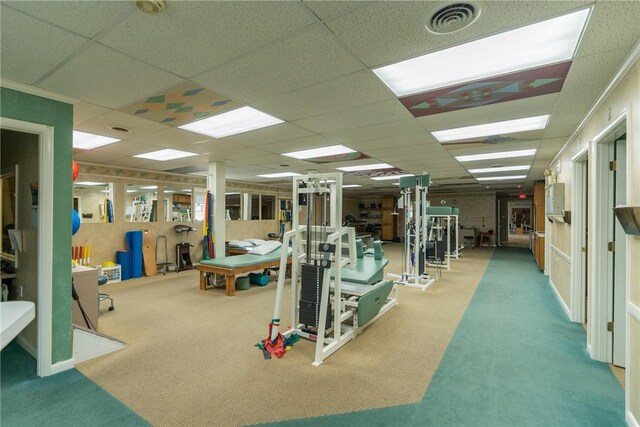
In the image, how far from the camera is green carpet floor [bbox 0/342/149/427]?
6.52ft

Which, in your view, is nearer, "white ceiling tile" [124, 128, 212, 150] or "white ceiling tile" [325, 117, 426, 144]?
"white ceiling tile" [325, 117, 426, 144]

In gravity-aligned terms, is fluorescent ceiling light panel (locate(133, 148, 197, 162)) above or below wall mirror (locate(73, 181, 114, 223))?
above

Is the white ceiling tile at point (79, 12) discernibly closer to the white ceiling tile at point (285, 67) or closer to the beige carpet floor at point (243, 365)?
the white ceiling tile at point (285, 67)

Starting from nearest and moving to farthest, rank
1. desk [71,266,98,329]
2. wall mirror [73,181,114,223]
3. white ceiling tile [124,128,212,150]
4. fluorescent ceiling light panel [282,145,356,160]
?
1. desk [71,266,98,329]
2. white ceiling tile [124,128,212,150]
3. fluorescent ceiling light panel [282,145,356,160]
4. wall mirror [73,181,114,223]

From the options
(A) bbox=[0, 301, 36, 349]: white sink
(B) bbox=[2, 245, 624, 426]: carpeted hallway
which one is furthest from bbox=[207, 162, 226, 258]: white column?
(A) bbox=[0, 301, 36, 349]: white sink

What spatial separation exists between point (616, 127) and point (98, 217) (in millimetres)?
12279

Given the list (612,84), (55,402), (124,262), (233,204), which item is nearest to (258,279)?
→ (124,262)

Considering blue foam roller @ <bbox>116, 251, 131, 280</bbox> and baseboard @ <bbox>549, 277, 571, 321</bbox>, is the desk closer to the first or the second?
blue foam roller @ <bbox>116, 251, 131, 280</bbox>

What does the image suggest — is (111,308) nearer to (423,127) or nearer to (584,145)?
(423,127)

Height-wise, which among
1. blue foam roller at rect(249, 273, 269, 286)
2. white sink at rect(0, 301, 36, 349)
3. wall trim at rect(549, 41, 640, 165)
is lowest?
blue foam roller at rect(249, 273, 269, 286)

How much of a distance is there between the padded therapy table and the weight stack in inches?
91.0

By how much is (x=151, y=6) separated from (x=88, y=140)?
12.4 feet

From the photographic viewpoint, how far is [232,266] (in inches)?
197

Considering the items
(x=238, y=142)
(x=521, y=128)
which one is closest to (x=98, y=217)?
(x=238, y=142)
